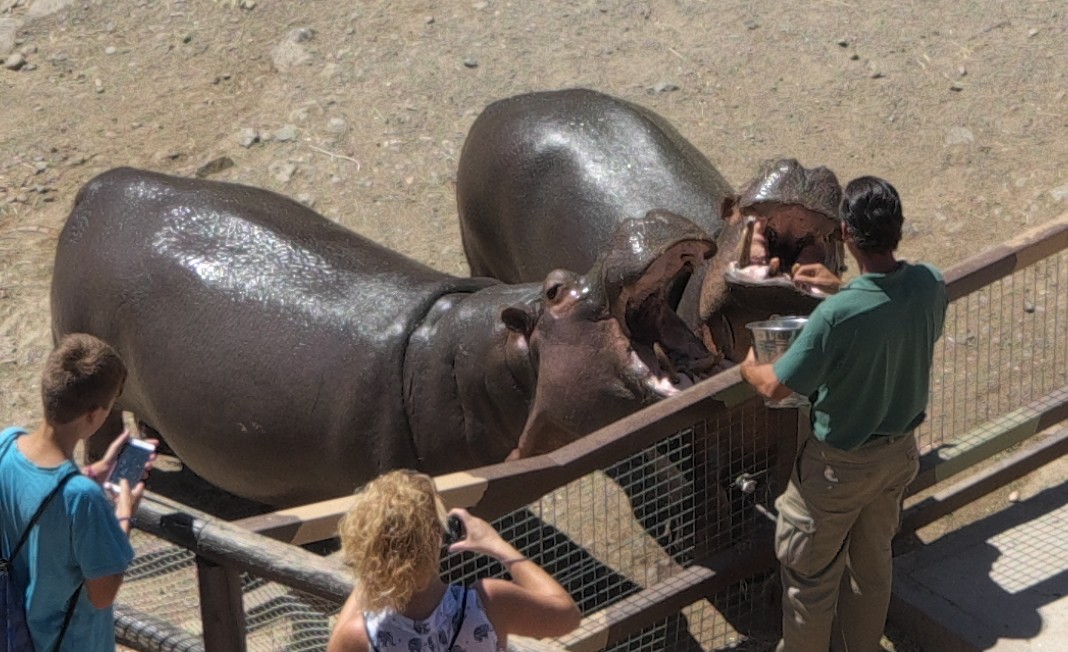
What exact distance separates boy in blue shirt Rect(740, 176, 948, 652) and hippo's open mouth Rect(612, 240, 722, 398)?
70cm

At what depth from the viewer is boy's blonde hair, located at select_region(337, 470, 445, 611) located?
299 cm

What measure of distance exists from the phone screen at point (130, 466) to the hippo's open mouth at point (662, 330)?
1886 mm

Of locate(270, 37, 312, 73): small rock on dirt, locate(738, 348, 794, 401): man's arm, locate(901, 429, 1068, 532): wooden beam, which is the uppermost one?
locate(738, 348, 794, 401): man's arm

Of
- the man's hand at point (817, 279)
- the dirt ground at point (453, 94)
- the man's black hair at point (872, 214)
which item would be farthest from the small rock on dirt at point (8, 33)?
the man's black hair at point (872, 214)

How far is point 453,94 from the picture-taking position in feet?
32.6

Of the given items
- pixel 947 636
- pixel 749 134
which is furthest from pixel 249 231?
pixel 749 134

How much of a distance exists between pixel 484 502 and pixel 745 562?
4.24 feet

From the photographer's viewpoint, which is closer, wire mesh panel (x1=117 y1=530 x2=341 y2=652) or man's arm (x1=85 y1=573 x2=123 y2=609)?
man's arm (x1=85 y1=573 x2=123 y2=609)

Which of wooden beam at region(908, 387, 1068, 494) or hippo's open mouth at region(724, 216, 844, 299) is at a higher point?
hippo's open mouth at region(724, 216, 844, 299)

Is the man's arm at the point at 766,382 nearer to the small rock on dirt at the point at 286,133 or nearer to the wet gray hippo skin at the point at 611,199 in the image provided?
the wet gray hippo skin at the point at 611,199

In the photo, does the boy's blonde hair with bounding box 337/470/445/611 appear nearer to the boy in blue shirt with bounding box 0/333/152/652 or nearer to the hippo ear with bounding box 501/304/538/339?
the boy in blue shirt with bounding box 0/333/152/652

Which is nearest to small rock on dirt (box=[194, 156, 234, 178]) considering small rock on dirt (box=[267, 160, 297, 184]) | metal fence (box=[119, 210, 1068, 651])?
small rock on dirt (box=[267, 160, 297, 184])

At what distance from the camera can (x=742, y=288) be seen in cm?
550

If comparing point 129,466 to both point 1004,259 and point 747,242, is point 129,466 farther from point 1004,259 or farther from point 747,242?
point 1004,259
